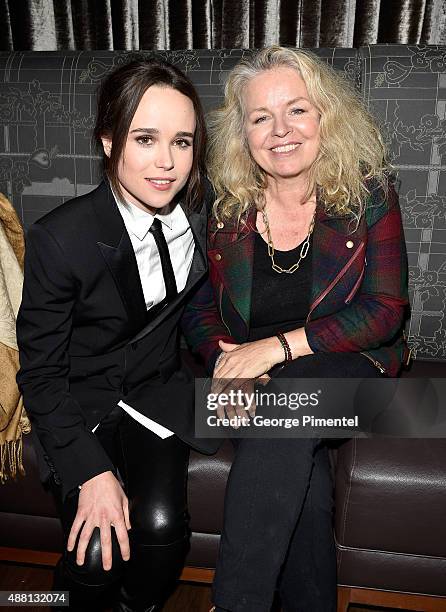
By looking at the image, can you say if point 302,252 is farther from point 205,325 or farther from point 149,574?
point 149,574

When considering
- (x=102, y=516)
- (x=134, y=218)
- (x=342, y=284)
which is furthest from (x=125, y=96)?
(x=102, y=516)

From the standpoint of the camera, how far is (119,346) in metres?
1.38

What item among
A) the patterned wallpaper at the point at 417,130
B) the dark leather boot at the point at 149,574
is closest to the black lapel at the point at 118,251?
the dark leather boot at the point at 149,574

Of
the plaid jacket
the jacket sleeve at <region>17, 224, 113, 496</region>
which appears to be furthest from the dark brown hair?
the plaid jacket

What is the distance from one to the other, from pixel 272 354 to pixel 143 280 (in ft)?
1.07

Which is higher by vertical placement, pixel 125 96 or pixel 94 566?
pixel 125 96

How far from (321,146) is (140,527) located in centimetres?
93

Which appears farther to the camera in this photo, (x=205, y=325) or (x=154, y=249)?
(x=205, y=325)

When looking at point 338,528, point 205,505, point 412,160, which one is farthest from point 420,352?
point 205,505

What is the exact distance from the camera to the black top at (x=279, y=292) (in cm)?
150

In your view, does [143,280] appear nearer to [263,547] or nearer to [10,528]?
[263,547]

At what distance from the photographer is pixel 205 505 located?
1395 mm
